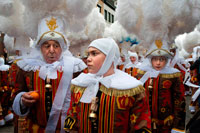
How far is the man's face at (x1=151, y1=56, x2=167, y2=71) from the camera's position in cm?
357

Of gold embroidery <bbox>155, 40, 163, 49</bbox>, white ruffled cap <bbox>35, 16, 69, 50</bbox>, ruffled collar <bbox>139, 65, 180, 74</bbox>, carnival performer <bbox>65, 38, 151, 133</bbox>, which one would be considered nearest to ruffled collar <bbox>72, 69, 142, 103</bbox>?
carnival performer <bbox>65, 38, 151, 133</bbox>

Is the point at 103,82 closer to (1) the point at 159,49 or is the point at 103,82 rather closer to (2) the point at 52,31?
(2) the point at 52,31

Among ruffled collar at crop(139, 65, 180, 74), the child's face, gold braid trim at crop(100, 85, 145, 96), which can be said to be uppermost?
the child's face

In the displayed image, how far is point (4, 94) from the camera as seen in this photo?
659 centimetres

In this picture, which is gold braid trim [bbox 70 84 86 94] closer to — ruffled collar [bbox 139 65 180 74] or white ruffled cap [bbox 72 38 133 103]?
white ruffled cap [bbox 72 38 133 103]

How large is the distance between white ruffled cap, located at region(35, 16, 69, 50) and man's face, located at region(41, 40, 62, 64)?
5 centimetres

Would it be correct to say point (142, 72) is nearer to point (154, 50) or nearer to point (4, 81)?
point (154, 50)

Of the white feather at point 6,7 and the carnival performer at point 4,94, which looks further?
the carnival performer at point 4,94

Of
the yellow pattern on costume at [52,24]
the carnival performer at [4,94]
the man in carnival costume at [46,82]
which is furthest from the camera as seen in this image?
the carnival performer at [4,94]

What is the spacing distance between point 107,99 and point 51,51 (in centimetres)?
117

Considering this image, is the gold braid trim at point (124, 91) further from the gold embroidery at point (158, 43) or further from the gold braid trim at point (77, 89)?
the gold embroidery at point (158, 43)

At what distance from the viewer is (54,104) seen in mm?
2611

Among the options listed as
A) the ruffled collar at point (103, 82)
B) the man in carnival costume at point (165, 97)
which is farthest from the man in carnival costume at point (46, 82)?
the man in carnival costume at point (165, 97)

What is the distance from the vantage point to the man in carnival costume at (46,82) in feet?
8.54
